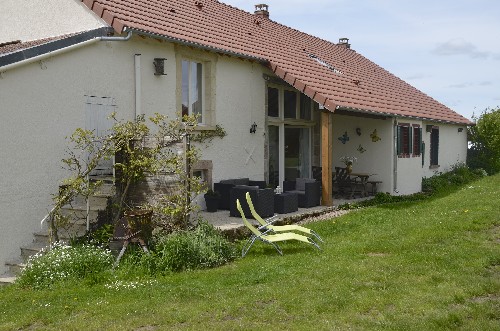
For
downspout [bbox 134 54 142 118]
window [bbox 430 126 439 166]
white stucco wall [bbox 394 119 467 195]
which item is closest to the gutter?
downspout [bbox 134 54 142 118]

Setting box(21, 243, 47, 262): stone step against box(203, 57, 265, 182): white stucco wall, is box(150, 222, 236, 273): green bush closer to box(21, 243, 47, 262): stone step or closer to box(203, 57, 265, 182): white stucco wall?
box(21, 243, 47, 262): stone step

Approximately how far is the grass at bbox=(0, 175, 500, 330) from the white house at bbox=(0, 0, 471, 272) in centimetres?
263

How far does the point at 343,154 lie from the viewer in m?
17.5

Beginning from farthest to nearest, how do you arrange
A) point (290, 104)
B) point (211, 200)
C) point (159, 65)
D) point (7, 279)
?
point (290, 104)
point (211, 200)
point (159, 65)
point (7, 279)

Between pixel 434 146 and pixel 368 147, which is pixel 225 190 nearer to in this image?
pixel 368 147

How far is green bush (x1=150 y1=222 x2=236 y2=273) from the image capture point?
8.03 meters

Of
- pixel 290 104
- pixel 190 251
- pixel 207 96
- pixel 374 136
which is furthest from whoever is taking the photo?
pixel 374 136

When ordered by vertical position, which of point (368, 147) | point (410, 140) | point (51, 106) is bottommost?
point (368, 147)

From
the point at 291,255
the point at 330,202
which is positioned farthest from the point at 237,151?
the point at 291,255

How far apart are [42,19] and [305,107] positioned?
8.16 meters

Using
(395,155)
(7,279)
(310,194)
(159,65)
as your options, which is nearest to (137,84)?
(159,65)

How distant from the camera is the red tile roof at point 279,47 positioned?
11.6 meters

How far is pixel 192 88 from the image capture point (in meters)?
12.5

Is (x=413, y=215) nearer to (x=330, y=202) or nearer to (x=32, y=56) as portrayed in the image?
(x=330, y=202)
